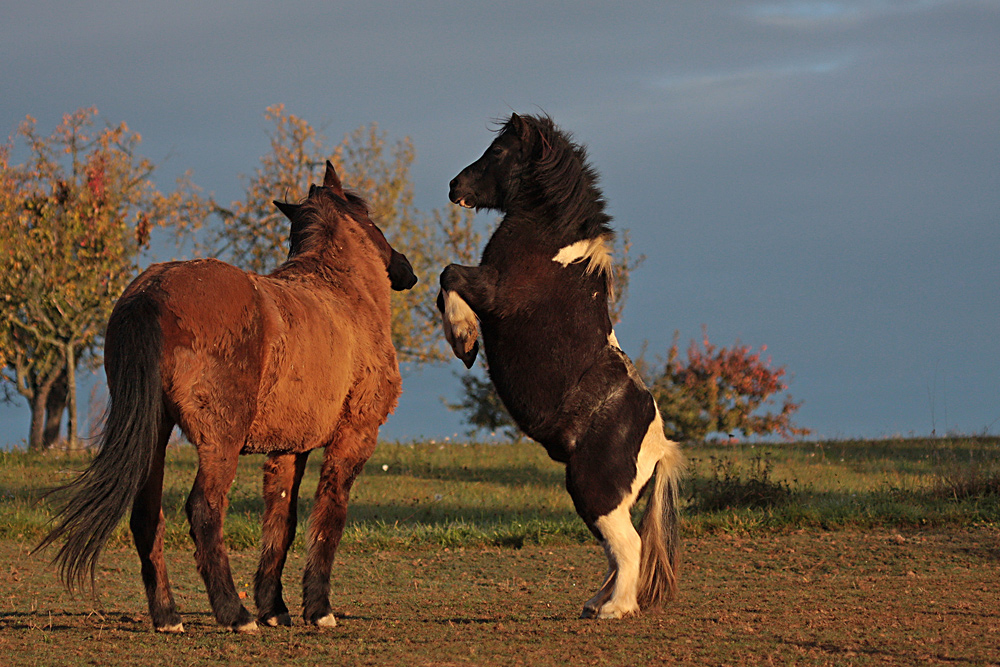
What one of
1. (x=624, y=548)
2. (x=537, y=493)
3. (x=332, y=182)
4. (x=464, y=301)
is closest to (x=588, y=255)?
(x=464, y=301)

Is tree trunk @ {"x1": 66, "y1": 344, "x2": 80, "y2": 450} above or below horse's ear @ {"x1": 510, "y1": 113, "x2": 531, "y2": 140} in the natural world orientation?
below

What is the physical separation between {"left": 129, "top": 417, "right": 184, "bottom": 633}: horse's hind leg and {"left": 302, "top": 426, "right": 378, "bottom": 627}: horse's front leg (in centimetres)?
85

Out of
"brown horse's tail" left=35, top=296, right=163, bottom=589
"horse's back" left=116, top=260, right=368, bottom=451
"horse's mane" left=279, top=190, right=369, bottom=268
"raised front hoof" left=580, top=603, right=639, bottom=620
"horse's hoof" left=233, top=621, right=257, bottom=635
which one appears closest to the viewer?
"brown horse's tail" left=35, top=296, right=163, bottom=589

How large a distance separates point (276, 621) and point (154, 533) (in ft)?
3.38

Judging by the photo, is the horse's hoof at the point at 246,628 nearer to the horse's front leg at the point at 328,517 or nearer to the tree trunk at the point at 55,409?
the horse's front leg at the point at 328,517

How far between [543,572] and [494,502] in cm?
542

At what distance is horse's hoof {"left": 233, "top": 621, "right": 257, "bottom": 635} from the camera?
552 cm

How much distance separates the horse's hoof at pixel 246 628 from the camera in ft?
18.1

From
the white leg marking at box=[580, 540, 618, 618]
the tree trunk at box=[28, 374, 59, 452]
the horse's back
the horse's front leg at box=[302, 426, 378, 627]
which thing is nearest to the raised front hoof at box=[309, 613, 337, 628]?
the horse's front leg at box=[302, 426, 378, 627]

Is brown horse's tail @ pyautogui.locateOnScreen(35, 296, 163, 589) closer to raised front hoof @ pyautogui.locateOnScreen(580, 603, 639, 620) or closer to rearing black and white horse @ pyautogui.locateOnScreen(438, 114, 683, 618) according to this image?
rearing black and white horse @ pyautogui.locateOnScreen(438, 114, 683, 618)

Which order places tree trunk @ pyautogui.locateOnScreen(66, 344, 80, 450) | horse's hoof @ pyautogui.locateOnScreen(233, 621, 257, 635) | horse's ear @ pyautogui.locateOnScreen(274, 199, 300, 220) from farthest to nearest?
tree trunk @ pyautogui.locateOnScreen(66, 344, 80, 450) < horse's ear @ pyautogui.locateOnScreen(274, 199, 300, 220) < horse's hoof @ pyautogui.locateOnScreen(233, 621, 257, 635)

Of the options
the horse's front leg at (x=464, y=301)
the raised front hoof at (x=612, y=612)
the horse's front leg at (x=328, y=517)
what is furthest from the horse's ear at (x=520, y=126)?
the raised front hoof at (x=612, y=612)

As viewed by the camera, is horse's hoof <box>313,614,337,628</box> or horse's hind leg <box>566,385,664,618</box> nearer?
horse's hind leg <box>566,385,664,618</box>

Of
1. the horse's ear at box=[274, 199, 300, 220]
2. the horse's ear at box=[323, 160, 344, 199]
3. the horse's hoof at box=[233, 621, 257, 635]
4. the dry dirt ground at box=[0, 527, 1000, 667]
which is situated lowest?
the dry dirt ground at box=[0, 527, 1000, 667]
